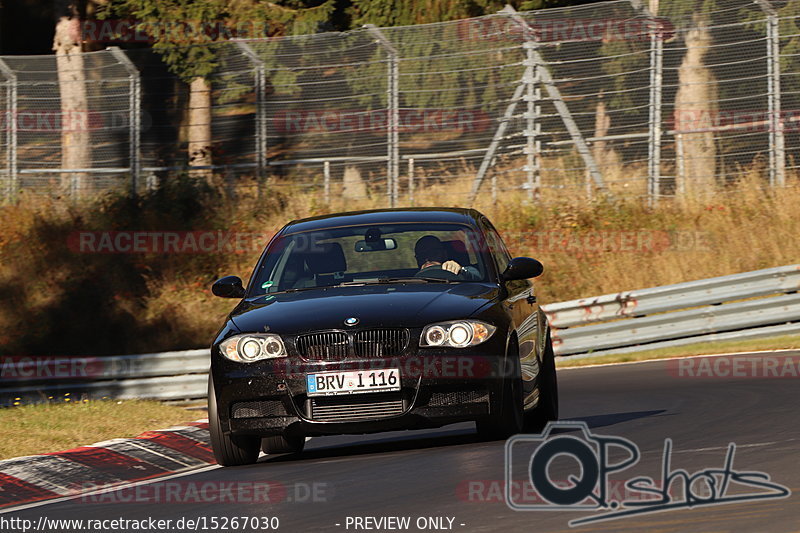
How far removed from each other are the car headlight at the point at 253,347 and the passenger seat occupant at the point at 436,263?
1.38 m

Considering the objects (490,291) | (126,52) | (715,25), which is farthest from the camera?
(126,52)

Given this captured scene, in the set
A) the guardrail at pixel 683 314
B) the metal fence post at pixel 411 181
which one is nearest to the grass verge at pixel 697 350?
the guardrail at pixel 683 314

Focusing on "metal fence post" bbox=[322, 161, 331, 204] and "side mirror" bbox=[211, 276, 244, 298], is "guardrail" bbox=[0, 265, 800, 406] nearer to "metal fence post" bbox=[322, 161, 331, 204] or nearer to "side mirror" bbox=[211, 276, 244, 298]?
"side mirror" bbox=[211, 276, 244, 298]

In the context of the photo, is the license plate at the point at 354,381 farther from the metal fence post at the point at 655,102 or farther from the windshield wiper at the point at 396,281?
the metal fence post at the point at 655,102

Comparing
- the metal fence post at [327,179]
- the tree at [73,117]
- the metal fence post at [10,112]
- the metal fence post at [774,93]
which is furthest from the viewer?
the metal fence post at [10,112]

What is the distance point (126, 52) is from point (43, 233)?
3.52m

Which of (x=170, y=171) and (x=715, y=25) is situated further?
(x=170, y=171)

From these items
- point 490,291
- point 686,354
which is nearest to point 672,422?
point 490,291

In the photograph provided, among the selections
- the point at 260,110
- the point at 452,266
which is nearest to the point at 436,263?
the point at 452,266

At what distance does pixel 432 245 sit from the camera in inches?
415

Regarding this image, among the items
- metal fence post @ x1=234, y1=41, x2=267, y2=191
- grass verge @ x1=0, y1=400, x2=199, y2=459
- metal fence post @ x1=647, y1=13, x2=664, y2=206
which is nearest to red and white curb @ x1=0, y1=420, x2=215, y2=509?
grass verge @ x1=0, y1=400, x2=199, y2=459

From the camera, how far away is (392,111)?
2498cm

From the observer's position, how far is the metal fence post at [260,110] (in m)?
25.6

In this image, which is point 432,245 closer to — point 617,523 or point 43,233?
point 617,523
